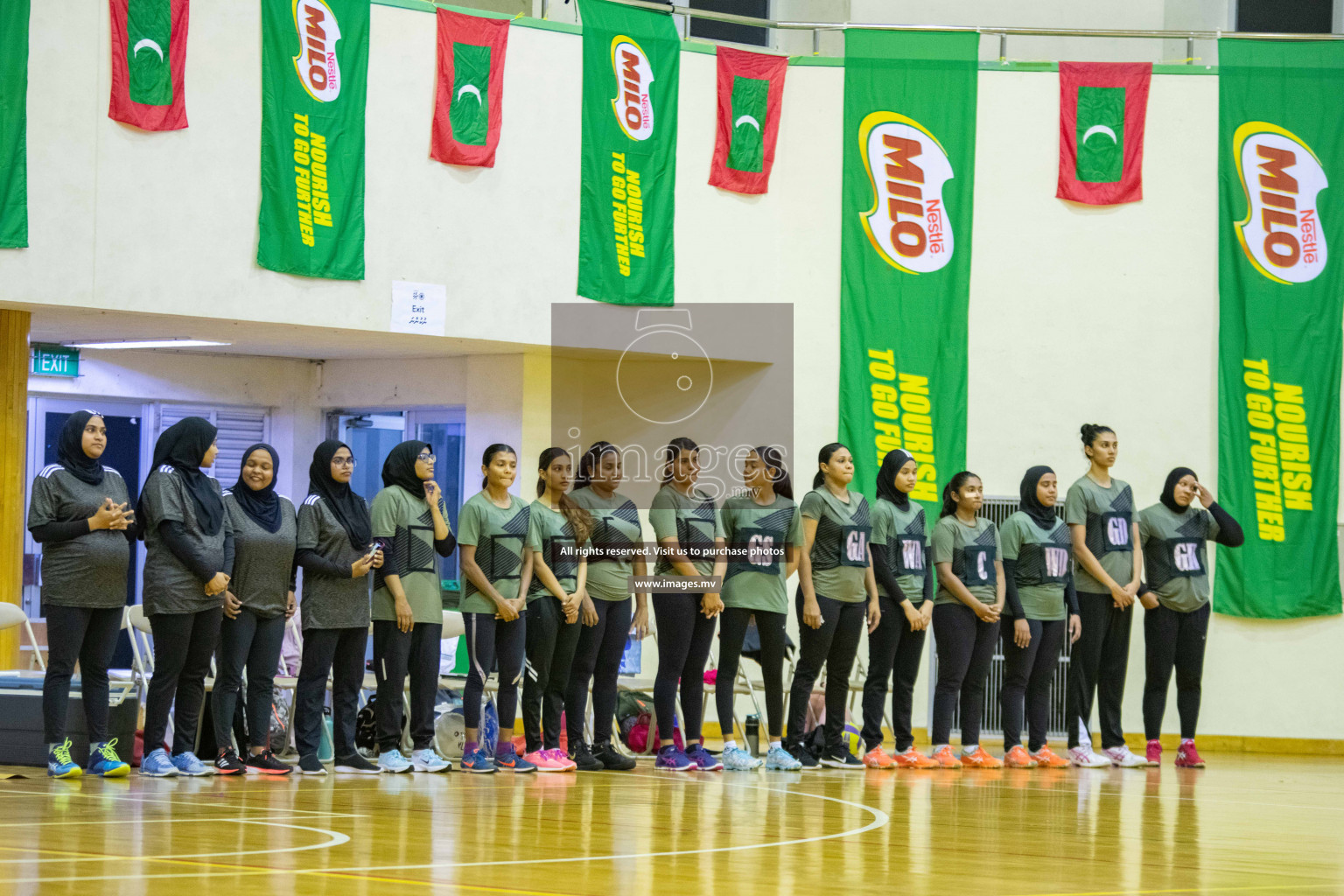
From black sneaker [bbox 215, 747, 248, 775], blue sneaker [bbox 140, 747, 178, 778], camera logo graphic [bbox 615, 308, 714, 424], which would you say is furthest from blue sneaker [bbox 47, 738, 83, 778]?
camera logo graphic [bbox 615, 308, 714, 424]

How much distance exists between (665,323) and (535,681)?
11.6 ft

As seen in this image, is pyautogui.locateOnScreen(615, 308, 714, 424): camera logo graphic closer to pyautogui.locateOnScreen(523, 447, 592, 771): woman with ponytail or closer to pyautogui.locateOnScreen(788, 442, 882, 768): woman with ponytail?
Answer: pyautogui.locateOnScreen(788, 442, 882, 768): woman with ponytail

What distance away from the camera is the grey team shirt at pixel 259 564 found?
6.58m

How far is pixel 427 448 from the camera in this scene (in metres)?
7.11

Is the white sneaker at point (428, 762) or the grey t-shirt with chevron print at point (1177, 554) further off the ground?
the grey t-shirt with chevron print at point (1177, 554)

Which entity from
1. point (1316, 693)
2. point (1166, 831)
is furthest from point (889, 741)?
point (1166, 831)

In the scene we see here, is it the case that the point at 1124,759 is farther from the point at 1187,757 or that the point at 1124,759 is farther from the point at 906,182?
the point at 906,182

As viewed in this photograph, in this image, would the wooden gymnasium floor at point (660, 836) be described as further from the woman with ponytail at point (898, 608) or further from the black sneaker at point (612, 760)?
the woman with ponytail at point (898, 608)

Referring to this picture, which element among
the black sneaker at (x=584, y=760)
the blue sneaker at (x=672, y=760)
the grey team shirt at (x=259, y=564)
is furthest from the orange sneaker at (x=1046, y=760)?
the grey team shirt at (x=259, y=564)

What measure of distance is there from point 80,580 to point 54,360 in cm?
495

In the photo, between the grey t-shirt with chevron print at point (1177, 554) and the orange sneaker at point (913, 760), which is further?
the grey t-shirt with chevron print at point (1177, 554)

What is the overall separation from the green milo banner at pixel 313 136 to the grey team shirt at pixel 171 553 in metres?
2.75

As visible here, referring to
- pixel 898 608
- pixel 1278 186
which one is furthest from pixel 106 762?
pixel 1278 186

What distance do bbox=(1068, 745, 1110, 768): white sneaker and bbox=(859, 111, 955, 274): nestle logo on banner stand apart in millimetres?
3626
